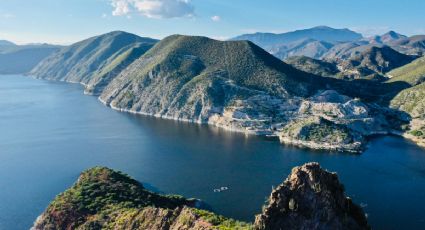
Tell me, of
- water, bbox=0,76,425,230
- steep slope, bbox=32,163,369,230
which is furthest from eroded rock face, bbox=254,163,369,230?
water, bbox=0,76,425,230

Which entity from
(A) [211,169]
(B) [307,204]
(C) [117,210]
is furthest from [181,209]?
(A) [211,169]

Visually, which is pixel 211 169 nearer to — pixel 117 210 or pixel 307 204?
pixel 117 210

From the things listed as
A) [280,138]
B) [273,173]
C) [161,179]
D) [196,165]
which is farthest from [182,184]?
[280,138]

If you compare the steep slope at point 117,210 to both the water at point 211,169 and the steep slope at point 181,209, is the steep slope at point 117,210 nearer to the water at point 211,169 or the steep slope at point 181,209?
the steep slope at point 181,209

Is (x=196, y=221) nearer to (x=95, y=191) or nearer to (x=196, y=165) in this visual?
(x=95, y=191)

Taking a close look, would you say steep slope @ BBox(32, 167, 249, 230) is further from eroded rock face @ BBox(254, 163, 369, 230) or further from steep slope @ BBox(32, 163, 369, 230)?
eroded rock face @ BBox(254, 163, 369, 230)

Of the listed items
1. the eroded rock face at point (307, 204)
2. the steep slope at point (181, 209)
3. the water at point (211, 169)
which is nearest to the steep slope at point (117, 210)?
the steep slope at point (181, 209)

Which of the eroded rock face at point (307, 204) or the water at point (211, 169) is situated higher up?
the eroded rock face at point (307, 204)
